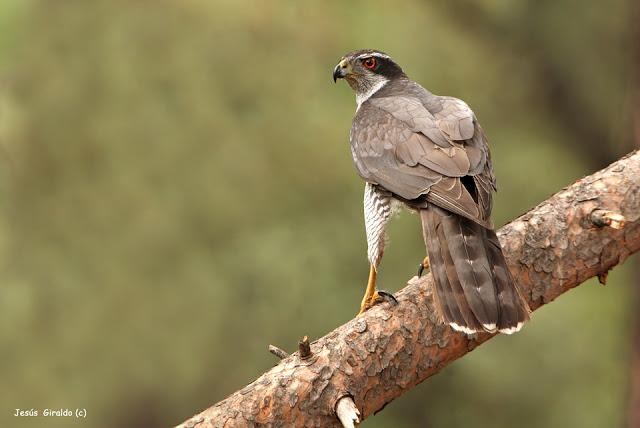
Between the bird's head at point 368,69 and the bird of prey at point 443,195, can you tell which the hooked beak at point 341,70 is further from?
the bird of prey at point 443,195

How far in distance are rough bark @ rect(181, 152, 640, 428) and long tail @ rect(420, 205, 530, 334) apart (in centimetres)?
25

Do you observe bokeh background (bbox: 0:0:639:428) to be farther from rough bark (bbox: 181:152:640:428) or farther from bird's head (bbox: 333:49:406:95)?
rough bark (bbox: 181:152:640:428)

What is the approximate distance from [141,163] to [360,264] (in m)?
1.96

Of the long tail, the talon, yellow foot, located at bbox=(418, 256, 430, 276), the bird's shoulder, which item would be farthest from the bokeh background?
the long tail

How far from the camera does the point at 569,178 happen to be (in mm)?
6410

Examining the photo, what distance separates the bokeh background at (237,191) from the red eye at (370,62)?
3.80 feet

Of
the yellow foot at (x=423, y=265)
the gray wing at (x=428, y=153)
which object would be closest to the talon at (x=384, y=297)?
the yellow foot at (x=423, y=265)

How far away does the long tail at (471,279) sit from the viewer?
3.25m

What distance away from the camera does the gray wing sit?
355cm

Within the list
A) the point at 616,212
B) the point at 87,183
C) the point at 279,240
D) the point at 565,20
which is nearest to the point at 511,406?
the point at 279,240

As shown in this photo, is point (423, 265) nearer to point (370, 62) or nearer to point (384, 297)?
point (384, 297)

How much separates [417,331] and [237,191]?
9.82 feet

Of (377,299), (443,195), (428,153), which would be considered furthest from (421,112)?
(377,299)

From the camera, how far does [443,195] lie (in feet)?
11.6
